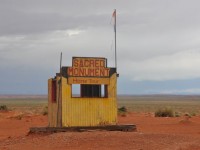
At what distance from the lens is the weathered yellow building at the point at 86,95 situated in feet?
79.4

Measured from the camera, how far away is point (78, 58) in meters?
24.6

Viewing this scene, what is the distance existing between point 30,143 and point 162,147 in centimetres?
559

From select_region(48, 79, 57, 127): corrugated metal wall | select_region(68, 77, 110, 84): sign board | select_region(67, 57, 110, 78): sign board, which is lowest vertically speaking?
select_region(48, 79, 57, 127): corrugated metal wall

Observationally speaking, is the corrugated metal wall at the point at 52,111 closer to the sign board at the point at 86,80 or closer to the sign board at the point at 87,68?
the sign board at the point at 86,80

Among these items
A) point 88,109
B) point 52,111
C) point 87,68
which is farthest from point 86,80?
point 52,111

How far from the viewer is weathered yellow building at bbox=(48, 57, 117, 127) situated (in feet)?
79.4

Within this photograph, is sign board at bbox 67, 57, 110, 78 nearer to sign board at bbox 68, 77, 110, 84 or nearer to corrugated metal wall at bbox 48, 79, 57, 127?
sign board at bbox 68, 77, 110, 84

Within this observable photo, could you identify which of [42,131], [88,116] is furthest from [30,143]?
[88,116]

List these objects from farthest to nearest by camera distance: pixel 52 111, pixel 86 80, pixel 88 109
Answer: pixel 52 111
pixel 86 80
pixel 88 109

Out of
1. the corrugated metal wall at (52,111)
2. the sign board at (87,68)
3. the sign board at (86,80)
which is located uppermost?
the sign board at (87,68)

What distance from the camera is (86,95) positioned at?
24.9 m

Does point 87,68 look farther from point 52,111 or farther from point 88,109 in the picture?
point 52,111

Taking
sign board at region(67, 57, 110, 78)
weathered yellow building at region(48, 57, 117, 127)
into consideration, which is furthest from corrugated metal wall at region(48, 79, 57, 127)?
sign board at region(67, 57, 110, 78)

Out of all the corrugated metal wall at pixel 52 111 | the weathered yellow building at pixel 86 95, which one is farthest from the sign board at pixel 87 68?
the corrugated metal wall at pixel 52 111
